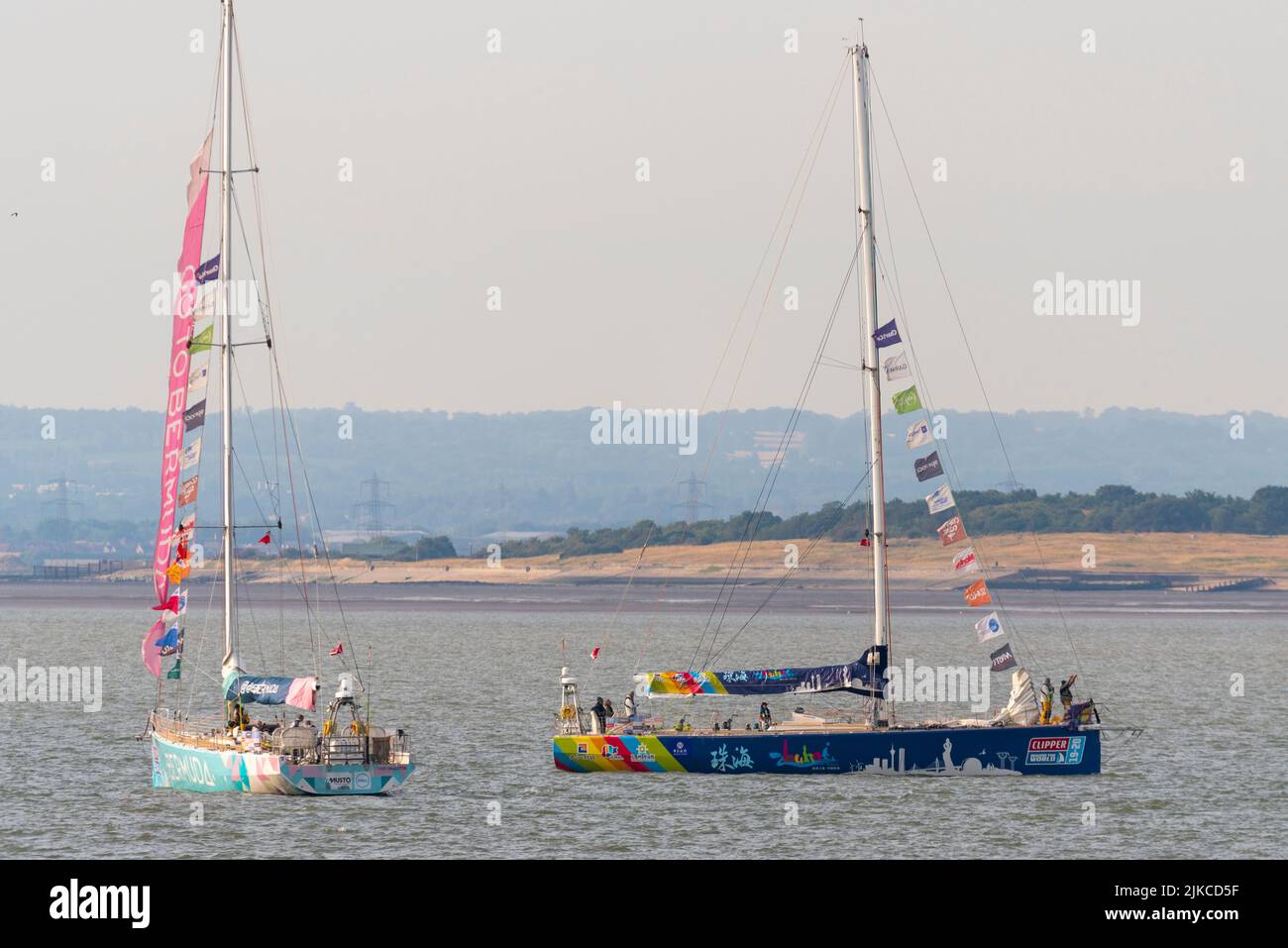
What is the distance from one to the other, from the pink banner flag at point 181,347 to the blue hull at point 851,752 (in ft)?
42.2

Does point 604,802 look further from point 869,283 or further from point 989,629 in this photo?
point 869,283

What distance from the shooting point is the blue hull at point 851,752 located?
5569 centimetres

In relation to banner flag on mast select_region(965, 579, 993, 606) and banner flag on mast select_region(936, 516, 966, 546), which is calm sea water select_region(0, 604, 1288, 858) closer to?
banner flag on mast select_region(965, 579, 993, 606)

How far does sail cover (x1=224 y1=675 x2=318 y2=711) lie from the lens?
164 ft

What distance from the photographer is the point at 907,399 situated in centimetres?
5812

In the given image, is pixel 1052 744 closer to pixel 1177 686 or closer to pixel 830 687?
pixel 830 687

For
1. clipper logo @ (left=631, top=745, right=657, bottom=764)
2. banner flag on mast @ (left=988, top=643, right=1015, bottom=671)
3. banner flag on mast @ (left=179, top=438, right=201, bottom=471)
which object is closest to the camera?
banner flag on mast @ (left=179, top=438, right=201, bottom=471)

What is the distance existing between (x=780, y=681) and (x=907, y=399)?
362 inches

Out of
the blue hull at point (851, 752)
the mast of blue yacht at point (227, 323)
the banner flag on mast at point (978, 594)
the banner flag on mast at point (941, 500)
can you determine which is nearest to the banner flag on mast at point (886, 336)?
the banner flag on mast at point (941, 500)

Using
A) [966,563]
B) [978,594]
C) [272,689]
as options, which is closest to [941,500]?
[966,563]

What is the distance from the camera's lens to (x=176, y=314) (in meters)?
55.9

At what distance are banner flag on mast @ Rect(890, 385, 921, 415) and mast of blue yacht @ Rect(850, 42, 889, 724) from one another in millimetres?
549

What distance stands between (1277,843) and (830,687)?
45.6ft

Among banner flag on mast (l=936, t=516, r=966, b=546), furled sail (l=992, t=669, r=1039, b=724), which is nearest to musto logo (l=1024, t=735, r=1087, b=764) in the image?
furled sail (l=992, t=669, r=1039, b=724)
